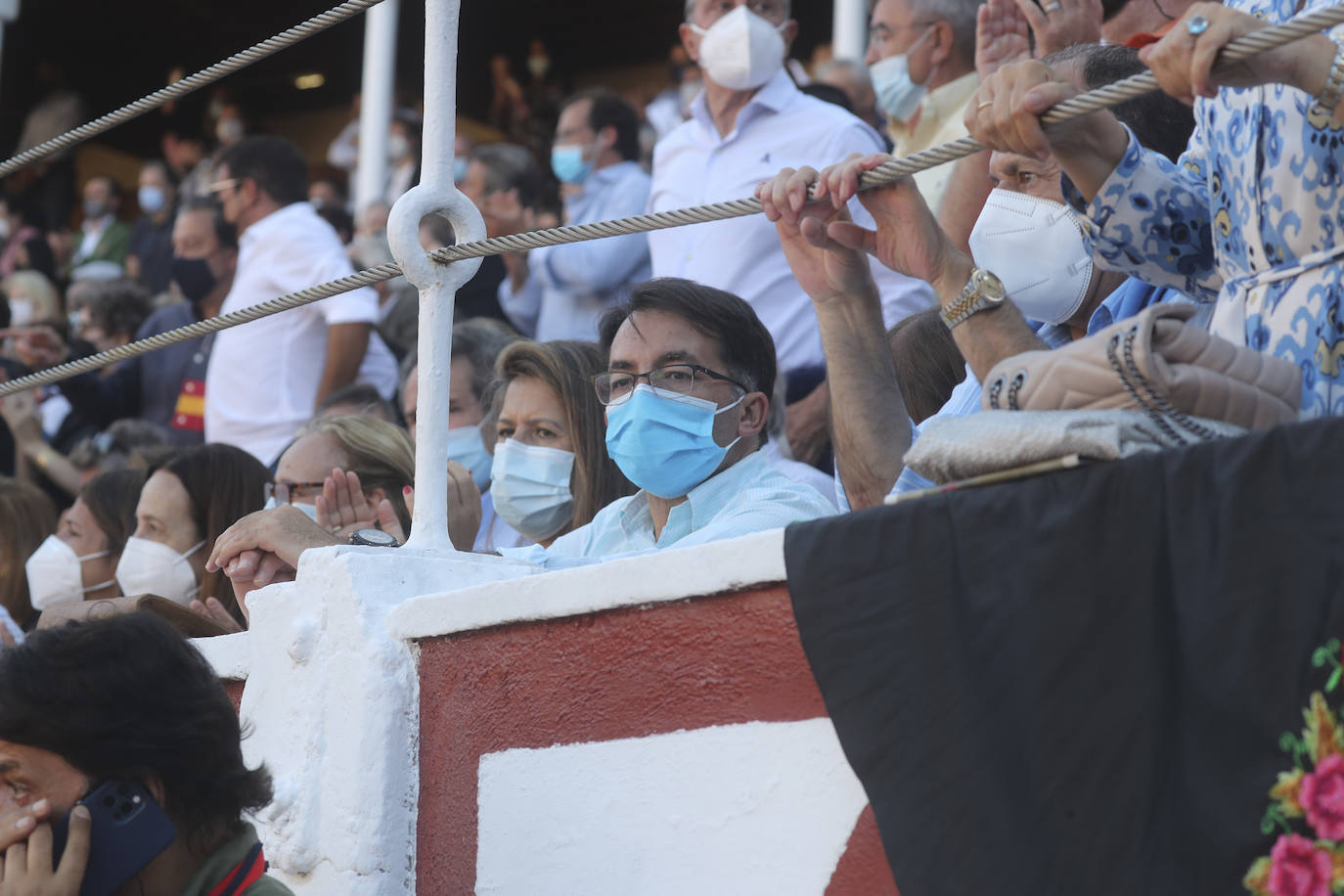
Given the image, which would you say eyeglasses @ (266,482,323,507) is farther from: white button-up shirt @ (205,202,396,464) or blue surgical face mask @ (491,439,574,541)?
white button-up shirt @ (205,202,396,464)

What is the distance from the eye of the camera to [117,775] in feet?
7.25

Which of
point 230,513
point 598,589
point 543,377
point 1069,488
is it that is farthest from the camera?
point 230,513

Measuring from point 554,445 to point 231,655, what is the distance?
1399mm

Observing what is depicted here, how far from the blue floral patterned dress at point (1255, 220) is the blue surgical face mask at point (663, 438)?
1.04 metres

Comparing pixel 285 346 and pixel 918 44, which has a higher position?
pixel 918 44

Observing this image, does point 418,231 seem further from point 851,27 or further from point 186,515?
point 851,27

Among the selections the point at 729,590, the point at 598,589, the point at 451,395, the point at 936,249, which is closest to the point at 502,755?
the point at 598,589

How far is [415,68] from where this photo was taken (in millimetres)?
14328

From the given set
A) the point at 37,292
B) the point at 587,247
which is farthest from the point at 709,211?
the point at 37,292

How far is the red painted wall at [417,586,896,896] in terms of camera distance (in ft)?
6.37

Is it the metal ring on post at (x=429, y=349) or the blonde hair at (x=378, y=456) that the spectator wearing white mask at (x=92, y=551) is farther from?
the metal ring on post at (x=429, y=349)

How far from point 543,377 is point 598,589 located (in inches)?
73.6

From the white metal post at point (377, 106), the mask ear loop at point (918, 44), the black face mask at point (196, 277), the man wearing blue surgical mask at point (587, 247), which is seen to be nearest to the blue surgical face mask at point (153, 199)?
the white metal post at point (377, 106)

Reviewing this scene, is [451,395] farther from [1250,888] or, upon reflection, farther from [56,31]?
[56,31]
